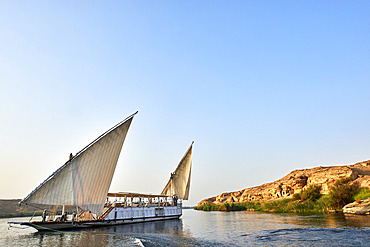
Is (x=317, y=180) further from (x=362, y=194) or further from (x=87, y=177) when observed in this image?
(x=87, y=177)

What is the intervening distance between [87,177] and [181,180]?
98.5 ft

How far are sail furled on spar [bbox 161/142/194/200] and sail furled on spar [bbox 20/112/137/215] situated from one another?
88.4 ft

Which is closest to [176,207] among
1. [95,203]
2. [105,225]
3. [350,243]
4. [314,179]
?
[105,225]

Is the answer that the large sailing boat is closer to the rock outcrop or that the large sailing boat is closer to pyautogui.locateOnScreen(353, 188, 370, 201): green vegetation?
the rock outcrop

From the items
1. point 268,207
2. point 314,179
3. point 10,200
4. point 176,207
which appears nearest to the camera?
point 176,207

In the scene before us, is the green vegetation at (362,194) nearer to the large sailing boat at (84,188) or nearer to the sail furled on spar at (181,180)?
the sail furled on spar at (181,180)

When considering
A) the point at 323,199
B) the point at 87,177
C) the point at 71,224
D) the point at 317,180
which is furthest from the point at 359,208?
the point at 71,224

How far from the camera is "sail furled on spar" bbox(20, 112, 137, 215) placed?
25109mm

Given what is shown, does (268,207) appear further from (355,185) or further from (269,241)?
(269,241)

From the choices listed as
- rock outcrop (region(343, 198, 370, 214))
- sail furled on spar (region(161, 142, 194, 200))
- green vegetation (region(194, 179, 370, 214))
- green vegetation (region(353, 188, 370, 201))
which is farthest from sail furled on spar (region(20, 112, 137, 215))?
green vegetation (region(353, 188, 370, 201))

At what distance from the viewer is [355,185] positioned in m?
51.8

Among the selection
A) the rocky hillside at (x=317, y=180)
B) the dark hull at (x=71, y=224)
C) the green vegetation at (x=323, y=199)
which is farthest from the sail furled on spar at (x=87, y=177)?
the rocky hillside at (x=317, y=180)

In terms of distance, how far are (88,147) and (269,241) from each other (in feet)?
66.3

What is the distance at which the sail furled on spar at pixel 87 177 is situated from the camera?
25.1 m
